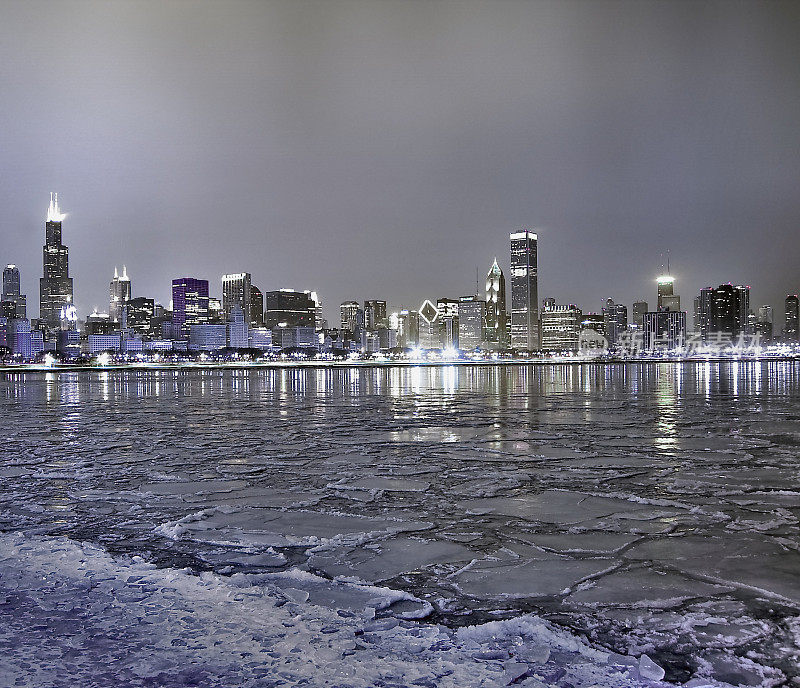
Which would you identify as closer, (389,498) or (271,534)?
(271,534)

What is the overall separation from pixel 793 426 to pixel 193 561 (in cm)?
1248

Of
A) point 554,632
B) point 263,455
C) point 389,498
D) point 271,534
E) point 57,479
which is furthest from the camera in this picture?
point 263,455

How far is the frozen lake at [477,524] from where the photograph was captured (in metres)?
3.68

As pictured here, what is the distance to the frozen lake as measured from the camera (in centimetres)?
368

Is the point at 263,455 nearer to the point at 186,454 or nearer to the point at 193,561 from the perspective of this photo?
the point at 186,454

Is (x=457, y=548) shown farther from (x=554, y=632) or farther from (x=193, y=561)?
(x=193, y=561)

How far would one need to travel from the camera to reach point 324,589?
4113mm

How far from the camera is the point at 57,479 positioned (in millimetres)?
7801

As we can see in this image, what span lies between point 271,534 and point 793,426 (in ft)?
38.3

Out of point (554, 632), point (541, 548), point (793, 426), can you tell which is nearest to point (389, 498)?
point (541, 548)

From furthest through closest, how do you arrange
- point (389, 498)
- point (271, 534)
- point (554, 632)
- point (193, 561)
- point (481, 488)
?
point (481, 488) < point (389, 498) < point (271, 534) < point (193, 561) < point (554, 632)

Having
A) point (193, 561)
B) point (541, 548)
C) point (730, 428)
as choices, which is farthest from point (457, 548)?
point (730, 428)

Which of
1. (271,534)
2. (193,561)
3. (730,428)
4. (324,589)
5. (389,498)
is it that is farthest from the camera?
(730,428)

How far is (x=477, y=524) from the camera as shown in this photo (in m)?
5.70
